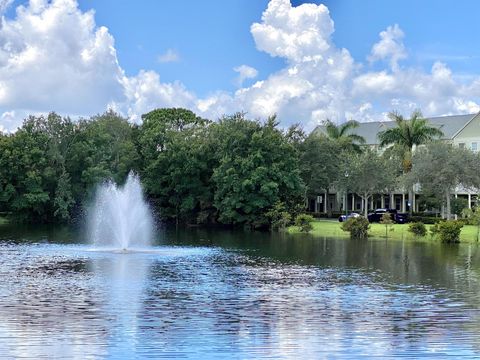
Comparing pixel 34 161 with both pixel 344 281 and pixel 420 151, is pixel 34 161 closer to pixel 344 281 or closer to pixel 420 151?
pixel 420 151

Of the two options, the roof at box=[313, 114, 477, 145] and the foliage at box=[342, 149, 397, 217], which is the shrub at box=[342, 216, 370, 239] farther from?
the roof at box=[313, 114, 477, 145]

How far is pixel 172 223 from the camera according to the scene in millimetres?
83188

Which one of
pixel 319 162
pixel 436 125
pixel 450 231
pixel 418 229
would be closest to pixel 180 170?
pixel 319 162

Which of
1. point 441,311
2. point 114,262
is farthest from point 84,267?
point 441,311

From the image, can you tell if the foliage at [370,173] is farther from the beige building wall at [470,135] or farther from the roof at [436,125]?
the roof at [436,125]

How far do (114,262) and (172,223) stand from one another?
5028cm

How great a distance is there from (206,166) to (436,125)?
116ft

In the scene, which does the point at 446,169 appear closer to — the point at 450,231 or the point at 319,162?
the point at 450,231

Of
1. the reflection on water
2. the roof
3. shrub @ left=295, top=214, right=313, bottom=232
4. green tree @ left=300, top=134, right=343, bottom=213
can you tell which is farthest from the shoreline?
the roof

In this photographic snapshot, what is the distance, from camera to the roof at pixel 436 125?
92188mm

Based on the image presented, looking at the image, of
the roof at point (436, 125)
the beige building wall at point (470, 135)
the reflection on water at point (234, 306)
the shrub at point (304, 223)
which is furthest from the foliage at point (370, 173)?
the reflection on water at point (234, 306)

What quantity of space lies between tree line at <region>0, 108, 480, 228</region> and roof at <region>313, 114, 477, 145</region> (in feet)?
24.6

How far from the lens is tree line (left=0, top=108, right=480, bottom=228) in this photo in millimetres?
71562

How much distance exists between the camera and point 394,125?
325 ft
